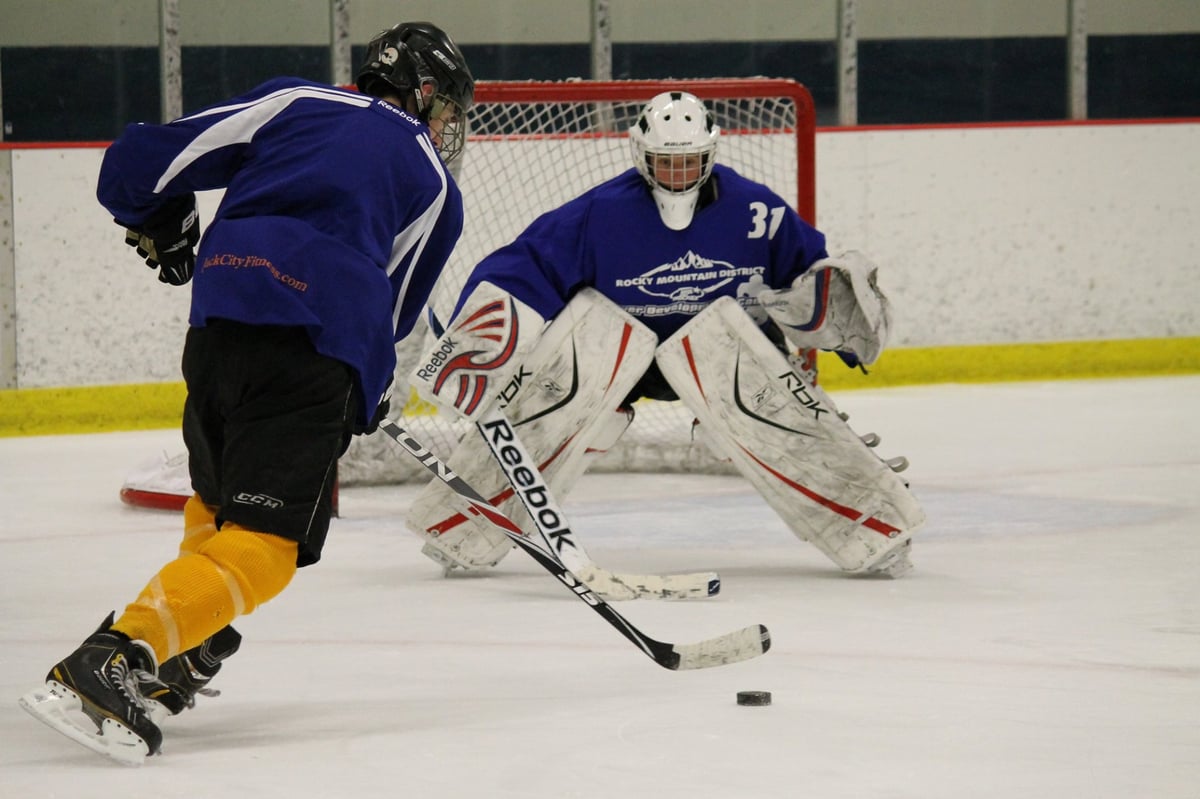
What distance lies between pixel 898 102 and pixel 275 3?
2414mm

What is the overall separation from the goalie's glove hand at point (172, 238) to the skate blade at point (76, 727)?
578 mm

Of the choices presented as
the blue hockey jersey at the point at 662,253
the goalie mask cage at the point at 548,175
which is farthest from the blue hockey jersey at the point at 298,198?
the goalie mask cage at the point at 548,175

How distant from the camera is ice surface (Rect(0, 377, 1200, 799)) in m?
2.23

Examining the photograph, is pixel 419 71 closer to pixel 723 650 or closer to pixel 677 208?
pixel 723 650

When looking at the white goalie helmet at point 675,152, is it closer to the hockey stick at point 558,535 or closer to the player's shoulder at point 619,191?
the player's shoulder at point 619,191

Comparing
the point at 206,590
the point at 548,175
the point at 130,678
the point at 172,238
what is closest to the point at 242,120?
the point at 172,238

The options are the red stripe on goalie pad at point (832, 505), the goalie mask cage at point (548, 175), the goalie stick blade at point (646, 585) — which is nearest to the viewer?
the goalie stick blade at point (646, 585)

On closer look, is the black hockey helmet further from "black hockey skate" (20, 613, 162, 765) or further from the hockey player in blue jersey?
"black hockey skate" (20, 613, 162, 765)

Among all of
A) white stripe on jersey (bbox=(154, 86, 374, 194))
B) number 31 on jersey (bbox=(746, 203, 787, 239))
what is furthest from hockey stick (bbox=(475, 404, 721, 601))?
white stripe on jersey (bbox=(154, 86, 374, 194))

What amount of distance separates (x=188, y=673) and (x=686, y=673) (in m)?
0.75

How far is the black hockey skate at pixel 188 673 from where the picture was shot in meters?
2.44

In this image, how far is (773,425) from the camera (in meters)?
3.72

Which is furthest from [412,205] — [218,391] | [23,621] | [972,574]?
[972,574]

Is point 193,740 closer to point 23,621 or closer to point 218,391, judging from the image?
point 218,391
